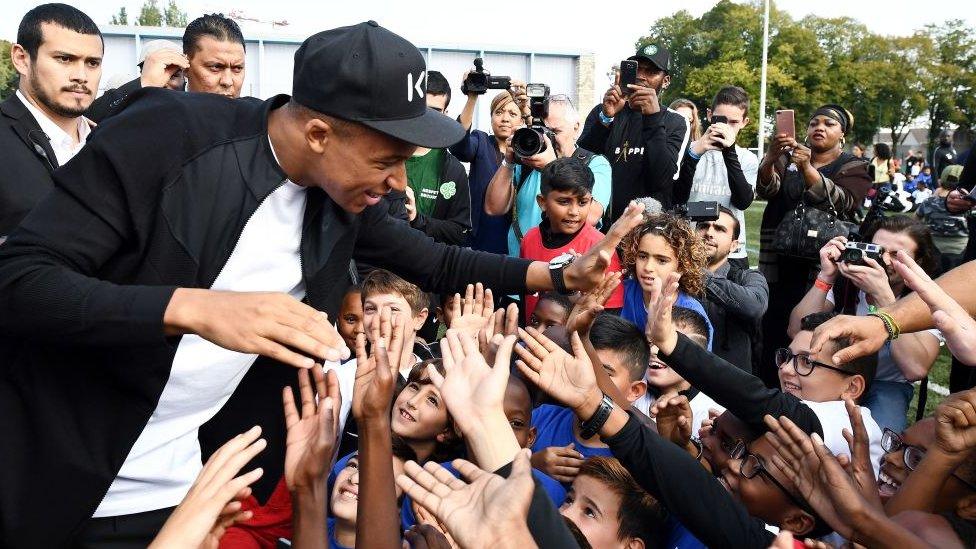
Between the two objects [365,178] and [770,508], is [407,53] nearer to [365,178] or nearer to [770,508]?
[365,178]

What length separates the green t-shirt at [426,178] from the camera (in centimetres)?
576

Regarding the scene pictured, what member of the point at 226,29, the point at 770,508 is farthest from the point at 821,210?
the point at 226,29

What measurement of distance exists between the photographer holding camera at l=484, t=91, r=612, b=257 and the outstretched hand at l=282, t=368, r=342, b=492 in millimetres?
2986

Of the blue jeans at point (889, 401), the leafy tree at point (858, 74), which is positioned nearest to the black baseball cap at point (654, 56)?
the blue jeans at point (889, 401)

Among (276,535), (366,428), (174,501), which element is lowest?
(276,535)

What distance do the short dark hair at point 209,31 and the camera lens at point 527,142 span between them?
1.74 metres

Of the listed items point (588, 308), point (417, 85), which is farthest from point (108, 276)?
point (588, 308)

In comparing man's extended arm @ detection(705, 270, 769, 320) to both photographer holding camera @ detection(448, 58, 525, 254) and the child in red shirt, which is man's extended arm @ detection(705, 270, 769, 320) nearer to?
the child in red shirt

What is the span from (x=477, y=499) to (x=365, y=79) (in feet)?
3.35

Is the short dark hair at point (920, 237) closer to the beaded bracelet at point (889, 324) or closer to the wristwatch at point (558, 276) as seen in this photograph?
the beaded bracelet at point (889, 324)

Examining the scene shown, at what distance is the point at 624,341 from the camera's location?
3.79 metres

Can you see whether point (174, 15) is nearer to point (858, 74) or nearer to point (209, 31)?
point (858, 74)

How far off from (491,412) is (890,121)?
191 feet

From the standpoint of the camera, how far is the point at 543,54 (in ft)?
73.6
